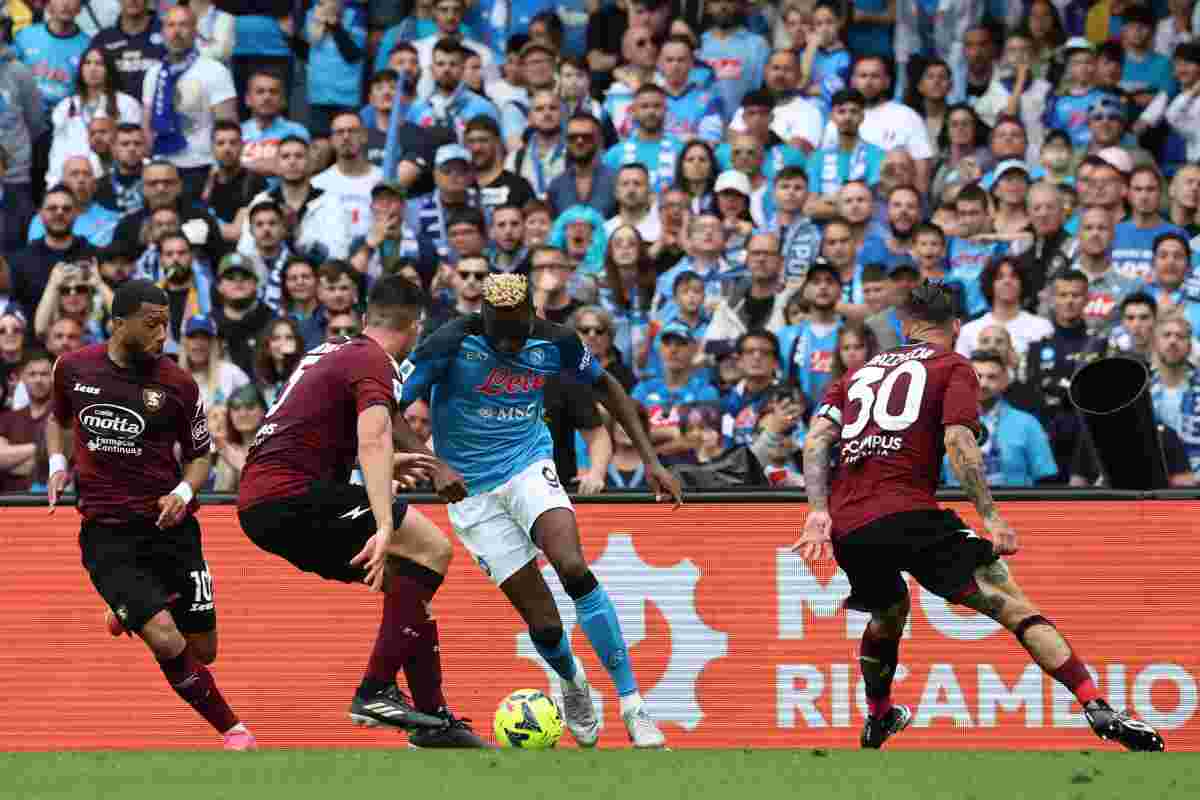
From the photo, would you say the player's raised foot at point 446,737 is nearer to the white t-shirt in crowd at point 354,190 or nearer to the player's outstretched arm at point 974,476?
the player's outstretched arm at point 974,476

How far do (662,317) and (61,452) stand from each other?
537 centimetres

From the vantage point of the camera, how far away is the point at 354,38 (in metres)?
17.5

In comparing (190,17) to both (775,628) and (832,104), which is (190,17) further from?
(775,628)

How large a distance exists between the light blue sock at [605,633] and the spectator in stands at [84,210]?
7720 millimetres

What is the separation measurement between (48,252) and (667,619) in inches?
269

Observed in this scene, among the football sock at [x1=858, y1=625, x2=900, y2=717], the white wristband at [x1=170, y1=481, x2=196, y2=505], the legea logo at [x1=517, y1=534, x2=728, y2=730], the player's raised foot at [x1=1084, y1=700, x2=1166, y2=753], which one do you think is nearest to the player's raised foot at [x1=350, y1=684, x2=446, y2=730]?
the white wristband at [x1=170, y1=481, x2=196, y2=505]

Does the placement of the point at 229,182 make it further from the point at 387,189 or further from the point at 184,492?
the point at 184,492

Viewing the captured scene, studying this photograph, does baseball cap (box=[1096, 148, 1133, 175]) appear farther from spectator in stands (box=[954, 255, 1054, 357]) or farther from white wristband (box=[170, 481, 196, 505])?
white wristband (box=[170, 481, 196, 505])

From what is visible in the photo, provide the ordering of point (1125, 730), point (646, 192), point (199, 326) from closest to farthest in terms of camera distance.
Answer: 1. point (1125, 730)
2. point (199, 326)
3. point (646, 192)

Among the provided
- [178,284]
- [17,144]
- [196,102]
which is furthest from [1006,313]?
[17,144]

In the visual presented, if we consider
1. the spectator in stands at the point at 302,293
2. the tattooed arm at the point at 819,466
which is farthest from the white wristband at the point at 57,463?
the spectator in stands at the point at 302,293

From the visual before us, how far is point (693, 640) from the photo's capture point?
36.6 ft

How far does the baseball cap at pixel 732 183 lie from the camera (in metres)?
15.0

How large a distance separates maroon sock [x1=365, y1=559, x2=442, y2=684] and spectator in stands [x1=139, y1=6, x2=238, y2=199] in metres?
7.77
